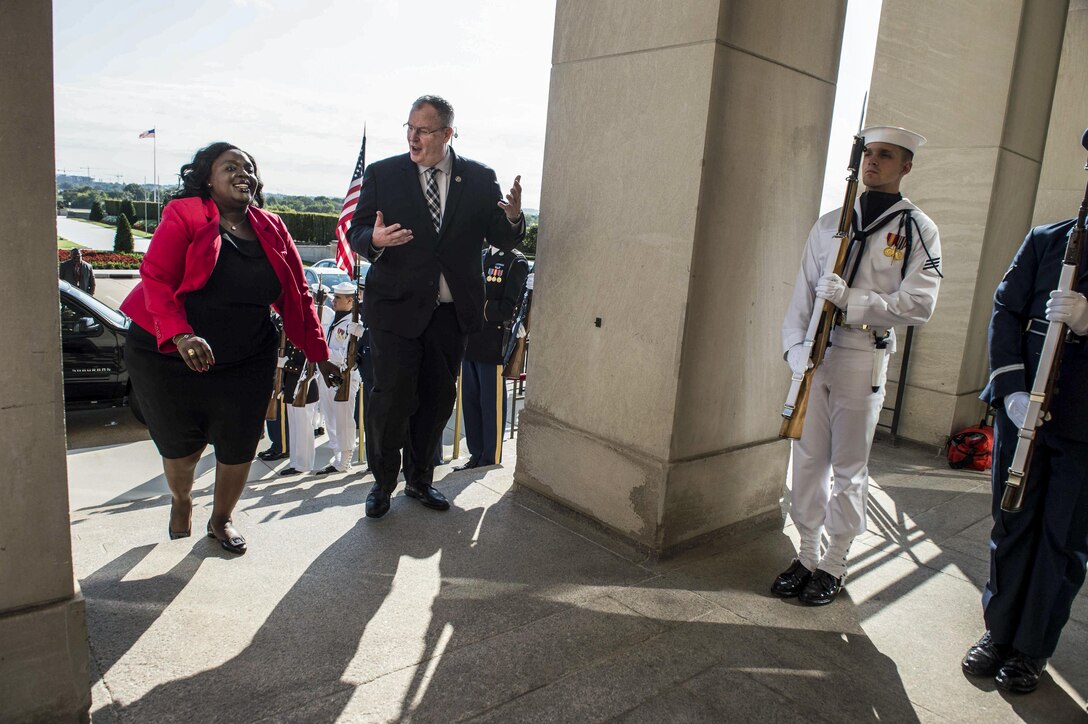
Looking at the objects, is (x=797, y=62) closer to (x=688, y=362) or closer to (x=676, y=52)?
(x=676, y=52)

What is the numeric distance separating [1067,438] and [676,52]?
2297mm

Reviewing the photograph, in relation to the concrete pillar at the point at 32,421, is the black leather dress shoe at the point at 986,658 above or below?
below

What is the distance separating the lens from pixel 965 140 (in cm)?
645

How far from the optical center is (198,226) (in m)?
3.39

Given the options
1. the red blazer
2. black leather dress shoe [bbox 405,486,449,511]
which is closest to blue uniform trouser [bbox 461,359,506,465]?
black leather dress shoe [bbox 405,486,449,511]

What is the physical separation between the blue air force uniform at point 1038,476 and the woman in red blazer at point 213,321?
123 inches

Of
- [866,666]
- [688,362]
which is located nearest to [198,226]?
[688,362]

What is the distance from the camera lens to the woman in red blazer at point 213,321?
3.33 m

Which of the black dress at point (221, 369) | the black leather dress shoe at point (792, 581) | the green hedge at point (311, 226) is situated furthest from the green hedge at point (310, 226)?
the black leather dress shoe at point (792, 581)

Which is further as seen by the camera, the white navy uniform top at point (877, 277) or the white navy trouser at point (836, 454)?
the white navy trouser at point (836, 454)

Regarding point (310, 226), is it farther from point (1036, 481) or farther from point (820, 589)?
point (1036, 481)

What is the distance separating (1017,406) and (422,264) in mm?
2755

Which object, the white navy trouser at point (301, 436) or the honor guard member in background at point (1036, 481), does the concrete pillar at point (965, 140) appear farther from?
the white navy trouser at point (301, 436)

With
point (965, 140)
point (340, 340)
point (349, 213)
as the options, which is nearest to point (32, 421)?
point (340, 340)
